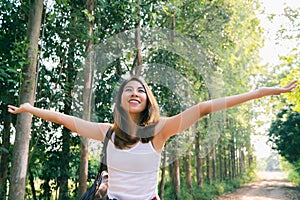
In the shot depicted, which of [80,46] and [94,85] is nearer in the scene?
[94,85]

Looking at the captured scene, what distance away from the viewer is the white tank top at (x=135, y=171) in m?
2.03

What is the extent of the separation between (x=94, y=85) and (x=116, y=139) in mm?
1930

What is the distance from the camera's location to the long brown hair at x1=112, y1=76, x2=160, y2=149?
211 centimetres

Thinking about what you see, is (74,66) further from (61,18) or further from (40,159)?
(40,159)

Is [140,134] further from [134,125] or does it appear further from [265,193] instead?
[265,193]

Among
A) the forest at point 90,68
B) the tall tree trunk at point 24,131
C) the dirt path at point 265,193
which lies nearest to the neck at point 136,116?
the forest at point 90,68

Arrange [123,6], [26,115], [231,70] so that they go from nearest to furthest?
[26,115] → [123,6] → [231,70]

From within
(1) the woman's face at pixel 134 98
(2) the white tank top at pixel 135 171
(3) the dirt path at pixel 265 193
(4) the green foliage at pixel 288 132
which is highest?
(4) the green foliage at pixel 288 132

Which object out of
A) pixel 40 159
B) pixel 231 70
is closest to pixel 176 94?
pixel 40 159

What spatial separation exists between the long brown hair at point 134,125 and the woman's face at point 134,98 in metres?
0.02

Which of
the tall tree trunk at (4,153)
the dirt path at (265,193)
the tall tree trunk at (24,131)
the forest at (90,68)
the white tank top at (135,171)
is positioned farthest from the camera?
the dirt path at (265,193)

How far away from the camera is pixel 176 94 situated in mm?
3811

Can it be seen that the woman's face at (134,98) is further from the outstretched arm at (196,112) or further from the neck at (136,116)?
the outstretched arm at (196,112)

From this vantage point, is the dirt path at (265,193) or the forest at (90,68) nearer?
the forest at (90,68)
